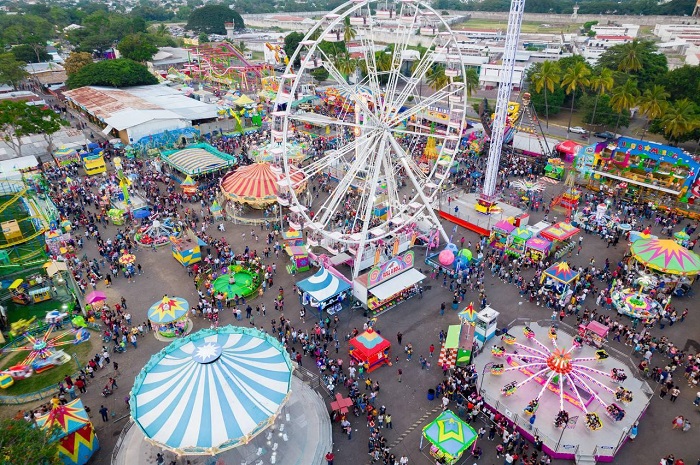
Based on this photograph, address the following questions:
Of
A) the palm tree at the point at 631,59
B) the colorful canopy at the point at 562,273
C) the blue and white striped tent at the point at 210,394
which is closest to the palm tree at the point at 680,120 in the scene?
the palm tree at the point at 631,59

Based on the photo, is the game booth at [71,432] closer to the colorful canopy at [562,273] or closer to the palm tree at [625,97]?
the colorful canopy at [562,273]

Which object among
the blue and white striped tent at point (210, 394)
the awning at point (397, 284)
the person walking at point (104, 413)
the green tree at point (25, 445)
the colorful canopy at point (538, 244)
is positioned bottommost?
the person walking at point (104, 413)

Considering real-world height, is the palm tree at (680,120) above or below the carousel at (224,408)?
above

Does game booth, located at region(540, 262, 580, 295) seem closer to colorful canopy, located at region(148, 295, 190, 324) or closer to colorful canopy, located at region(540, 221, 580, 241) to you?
colorful canopy, located at region(540, 221, 580, 241)

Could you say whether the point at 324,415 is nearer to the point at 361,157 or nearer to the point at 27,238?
the point at 361,157

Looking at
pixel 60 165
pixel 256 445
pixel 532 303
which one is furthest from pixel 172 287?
pixel 60 165

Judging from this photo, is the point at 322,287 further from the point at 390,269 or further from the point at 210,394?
the point at 210,394

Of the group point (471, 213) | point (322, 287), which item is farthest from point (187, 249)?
point (471, 213)
